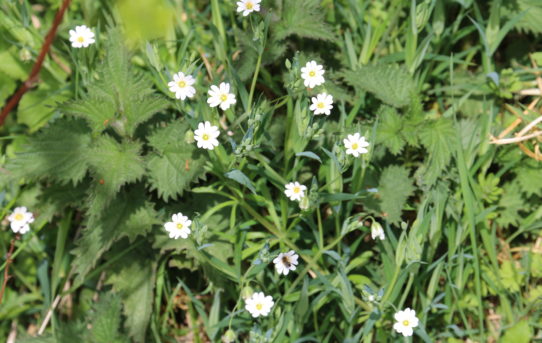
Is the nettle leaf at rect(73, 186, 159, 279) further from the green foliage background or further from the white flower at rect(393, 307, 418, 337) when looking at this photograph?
the white flower at rect(393, 307, 418, 337)

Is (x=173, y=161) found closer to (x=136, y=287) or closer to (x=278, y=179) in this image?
(x=278, y=179)

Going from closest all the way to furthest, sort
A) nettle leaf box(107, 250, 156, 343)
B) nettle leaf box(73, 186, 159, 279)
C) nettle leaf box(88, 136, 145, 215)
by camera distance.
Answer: nettle leaf box(88, 136, 145, 215), nettle leaf box(73, 186, 159, 279), nettle leaf box(107, 250, 156, 343)

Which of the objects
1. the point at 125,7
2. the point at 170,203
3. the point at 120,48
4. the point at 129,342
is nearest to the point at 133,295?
the point at 129,342

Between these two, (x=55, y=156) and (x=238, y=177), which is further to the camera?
(x=55, y=156)

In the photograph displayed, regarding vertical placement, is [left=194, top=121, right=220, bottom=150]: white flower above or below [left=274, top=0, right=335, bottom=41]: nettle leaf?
below

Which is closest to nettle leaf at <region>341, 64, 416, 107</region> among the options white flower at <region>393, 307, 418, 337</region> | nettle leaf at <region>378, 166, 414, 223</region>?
nettle leaf at <region>378, 166, 414, 223</region>

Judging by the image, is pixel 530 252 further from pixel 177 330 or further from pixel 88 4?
pixel 88 4

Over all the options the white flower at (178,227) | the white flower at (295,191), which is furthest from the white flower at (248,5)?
the white flower at (178,227)

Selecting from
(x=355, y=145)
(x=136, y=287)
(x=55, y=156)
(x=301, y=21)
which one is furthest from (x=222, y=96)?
(x=136, y=287)
